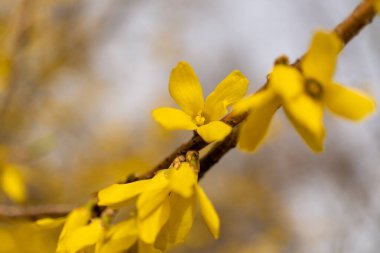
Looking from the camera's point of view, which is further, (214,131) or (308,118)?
(214,131)

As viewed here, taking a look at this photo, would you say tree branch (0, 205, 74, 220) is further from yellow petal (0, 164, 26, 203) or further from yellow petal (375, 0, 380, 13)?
yellow petal (375, 0, 380, 13)

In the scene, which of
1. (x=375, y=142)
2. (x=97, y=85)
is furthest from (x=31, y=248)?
(x=97, y=85)

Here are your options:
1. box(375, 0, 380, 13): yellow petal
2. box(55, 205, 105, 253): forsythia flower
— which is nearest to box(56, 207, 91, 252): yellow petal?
box(55, 205, 105, 253): forsythia flower

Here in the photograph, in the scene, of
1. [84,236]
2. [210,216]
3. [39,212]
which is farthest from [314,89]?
[39,212]

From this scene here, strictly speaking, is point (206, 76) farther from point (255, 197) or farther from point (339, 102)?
point (339, 102)

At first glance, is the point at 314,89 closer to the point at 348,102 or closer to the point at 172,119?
the point at 348,102
